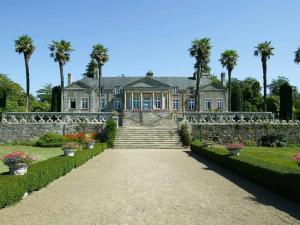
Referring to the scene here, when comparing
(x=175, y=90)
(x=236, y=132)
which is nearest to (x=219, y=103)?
(x=175, y=90)

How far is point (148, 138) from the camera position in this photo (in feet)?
104

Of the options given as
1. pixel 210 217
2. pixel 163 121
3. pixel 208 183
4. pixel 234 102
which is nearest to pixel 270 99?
pixel 234 102

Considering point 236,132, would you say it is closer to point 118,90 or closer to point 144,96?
point 144,96

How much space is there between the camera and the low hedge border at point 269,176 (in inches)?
365

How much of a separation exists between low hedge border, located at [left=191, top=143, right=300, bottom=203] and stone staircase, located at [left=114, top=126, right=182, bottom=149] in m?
13.6

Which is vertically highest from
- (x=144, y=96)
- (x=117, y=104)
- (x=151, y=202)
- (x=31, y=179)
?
(x=144, y=96)

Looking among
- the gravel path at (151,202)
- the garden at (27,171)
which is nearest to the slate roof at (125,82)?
the garden at (27,171)

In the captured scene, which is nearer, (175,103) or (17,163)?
(17,163)

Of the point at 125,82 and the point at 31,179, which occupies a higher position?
the point at 125,82

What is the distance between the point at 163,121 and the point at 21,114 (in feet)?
56.6

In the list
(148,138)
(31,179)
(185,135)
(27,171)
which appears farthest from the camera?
(148,138)

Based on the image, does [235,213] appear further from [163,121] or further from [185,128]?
[163,121]

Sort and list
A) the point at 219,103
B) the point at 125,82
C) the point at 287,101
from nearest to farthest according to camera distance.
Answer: the point at 287,101 < the point at 219,103 < the point at 125,82

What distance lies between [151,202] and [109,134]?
2166 centimetres
